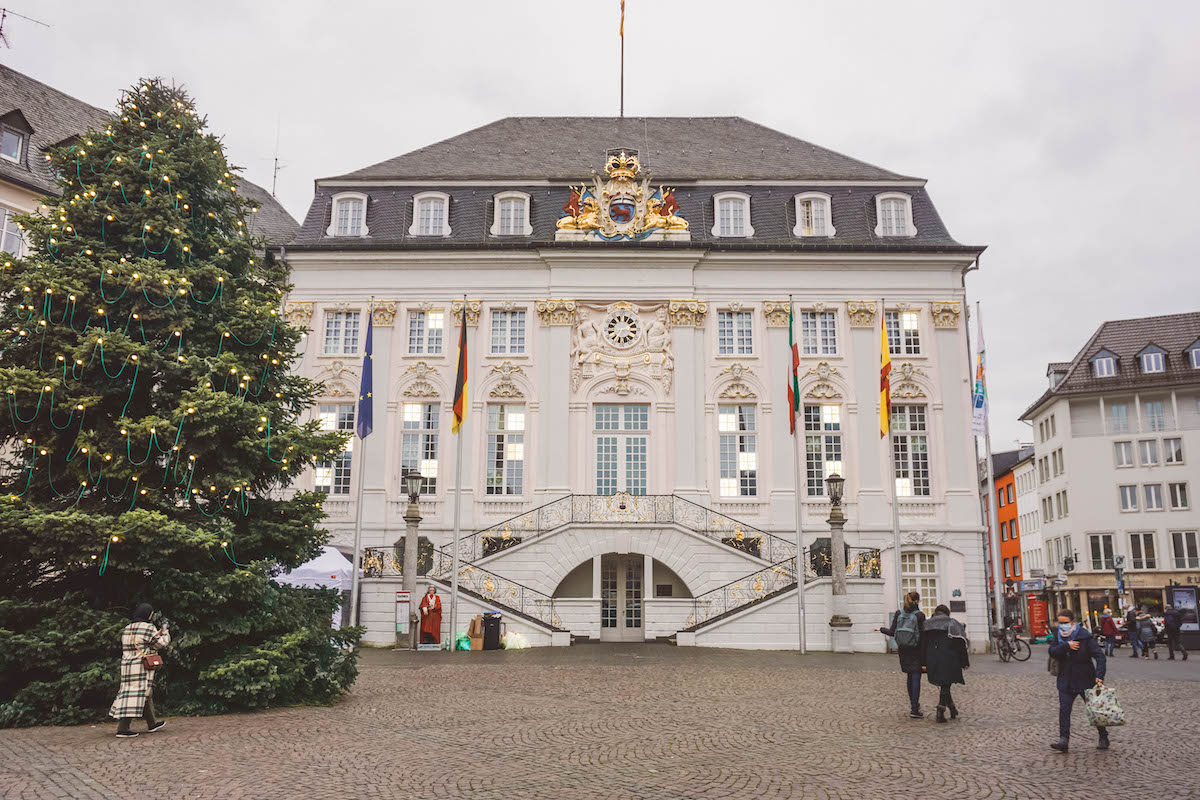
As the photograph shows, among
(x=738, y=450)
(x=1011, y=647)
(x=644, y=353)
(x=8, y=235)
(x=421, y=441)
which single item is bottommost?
(x=1011, y=647)

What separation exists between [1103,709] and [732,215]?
24833 mm

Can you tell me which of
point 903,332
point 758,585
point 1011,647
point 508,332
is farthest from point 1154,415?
point 508,332

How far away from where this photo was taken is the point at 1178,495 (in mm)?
53531

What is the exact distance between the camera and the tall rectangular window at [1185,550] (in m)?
52.0

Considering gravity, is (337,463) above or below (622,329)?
below

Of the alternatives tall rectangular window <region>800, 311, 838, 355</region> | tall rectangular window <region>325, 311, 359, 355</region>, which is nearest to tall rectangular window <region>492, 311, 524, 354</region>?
tall rectangular window <region>325, 311, 359, 355</region>

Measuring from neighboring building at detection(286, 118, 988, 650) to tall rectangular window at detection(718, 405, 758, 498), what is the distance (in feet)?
0.20

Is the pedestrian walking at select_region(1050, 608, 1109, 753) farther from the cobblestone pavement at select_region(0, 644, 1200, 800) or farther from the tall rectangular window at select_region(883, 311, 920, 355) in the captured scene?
the tall rectangular window at select_region(883, 311, 920, 355)

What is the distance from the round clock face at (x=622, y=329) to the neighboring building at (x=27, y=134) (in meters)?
12.1

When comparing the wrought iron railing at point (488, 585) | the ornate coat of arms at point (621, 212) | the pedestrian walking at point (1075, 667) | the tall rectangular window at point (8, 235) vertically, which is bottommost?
the pedestrian walking at point (1075, 667)

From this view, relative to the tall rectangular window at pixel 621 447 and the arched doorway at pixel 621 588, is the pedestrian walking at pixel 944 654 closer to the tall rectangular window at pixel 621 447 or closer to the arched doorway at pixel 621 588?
the arched doorway at pixel 621 588

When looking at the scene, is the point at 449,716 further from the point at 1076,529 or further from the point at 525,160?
the point at 1076,529

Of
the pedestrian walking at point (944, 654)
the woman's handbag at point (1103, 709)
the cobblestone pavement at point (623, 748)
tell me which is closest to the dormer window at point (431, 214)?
the cobblestone pavement at point (623, 748)

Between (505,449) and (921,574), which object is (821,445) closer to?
(921,574)
